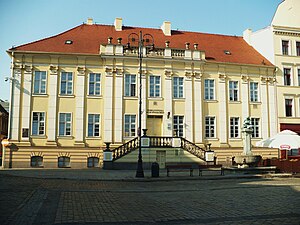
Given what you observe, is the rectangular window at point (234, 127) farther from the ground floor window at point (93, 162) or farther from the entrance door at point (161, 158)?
the ground floor window at point (93, 162)

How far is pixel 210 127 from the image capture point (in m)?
33.7

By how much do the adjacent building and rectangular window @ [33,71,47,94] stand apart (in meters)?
23.9

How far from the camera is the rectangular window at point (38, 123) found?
3041 cm

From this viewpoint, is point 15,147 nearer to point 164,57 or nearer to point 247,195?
point 164,57

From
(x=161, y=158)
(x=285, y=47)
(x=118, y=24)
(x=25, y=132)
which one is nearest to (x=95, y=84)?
(x=25, y=132)

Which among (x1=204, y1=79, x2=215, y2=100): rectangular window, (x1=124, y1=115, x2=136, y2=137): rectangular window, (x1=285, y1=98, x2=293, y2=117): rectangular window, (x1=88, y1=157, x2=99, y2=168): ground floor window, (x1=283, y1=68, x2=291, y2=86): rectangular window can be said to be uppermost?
(x1=283, y1=68, x2=291, y2=86): rectangular window

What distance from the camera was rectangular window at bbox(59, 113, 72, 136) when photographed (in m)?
30.8

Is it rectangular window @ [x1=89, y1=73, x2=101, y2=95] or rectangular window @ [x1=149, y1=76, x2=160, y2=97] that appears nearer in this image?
rectangular window @ [x1=89, y1=73, x2=101, y2=95]

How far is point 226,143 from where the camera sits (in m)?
33.4

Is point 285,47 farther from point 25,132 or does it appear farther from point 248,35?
point 25,132

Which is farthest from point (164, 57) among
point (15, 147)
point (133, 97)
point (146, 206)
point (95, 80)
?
point (146, 206)

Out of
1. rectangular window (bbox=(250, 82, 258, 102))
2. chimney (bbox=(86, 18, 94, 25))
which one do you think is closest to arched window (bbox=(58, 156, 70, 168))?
chimney (bbox=(86, 18, 94, 25))

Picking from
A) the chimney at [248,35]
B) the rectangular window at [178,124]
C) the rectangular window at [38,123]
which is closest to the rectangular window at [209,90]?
the rectangular window at [178,124]

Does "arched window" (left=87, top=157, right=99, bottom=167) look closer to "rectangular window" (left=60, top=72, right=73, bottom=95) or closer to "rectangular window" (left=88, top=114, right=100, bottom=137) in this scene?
"rectangular window" (left=88, top=114, right=100, bottom=137)
